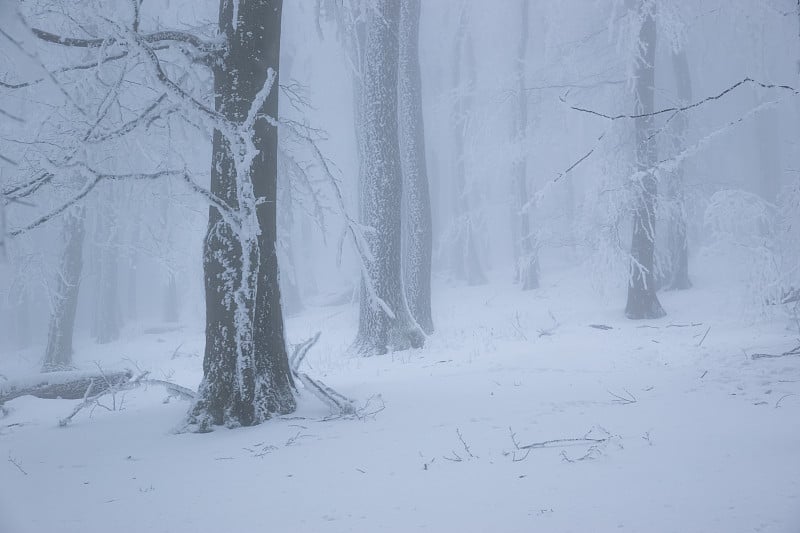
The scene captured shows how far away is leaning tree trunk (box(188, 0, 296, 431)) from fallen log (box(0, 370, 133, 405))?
329 cm

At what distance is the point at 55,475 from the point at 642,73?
13432mm

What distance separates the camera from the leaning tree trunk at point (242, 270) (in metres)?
4.34

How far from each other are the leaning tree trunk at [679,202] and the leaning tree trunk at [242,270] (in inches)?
387

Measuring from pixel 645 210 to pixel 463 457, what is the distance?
32.0ft

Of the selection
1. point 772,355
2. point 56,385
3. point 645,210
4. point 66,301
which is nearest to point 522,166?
point 645,210

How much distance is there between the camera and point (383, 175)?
354 inches

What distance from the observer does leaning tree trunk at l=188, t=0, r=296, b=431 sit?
14.2 ft

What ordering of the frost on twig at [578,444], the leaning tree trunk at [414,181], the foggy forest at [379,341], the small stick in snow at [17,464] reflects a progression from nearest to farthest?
1. the foggy forest at [379,341]
2. the frost on twig at [578,444]
3. the small stick in snow at [17,464]
4. the leaning tree trunk at [414,181]

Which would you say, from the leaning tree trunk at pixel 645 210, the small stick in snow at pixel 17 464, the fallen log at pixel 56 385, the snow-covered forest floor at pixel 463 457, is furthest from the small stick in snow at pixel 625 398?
the leaning tree trunk at pixel 645 210

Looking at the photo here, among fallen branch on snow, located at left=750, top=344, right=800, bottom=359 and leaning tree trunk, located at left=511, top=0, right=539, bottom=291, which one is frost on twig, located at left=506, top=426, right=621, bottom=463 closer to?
fallen branch on snow, located at left=750, top=344, right=800, bottom=359

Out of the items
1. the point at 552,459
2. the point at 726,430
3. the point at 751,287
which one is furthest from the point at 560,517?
the point at 751,287

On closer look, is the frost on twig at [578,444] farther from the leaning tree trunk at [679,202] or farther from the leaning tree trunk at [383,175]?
the leaning tree trunk at [679,202]

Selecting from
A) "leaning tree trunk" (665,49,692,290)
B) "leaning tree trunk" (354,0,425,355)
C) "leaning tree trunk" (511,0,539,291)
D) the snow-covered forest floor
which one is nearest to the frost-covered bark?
"leaning tree trunk" (511,0,539,291)

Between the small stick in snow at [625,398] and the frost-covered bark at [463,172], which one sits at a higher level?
the frost-covered bark at [463,172]
